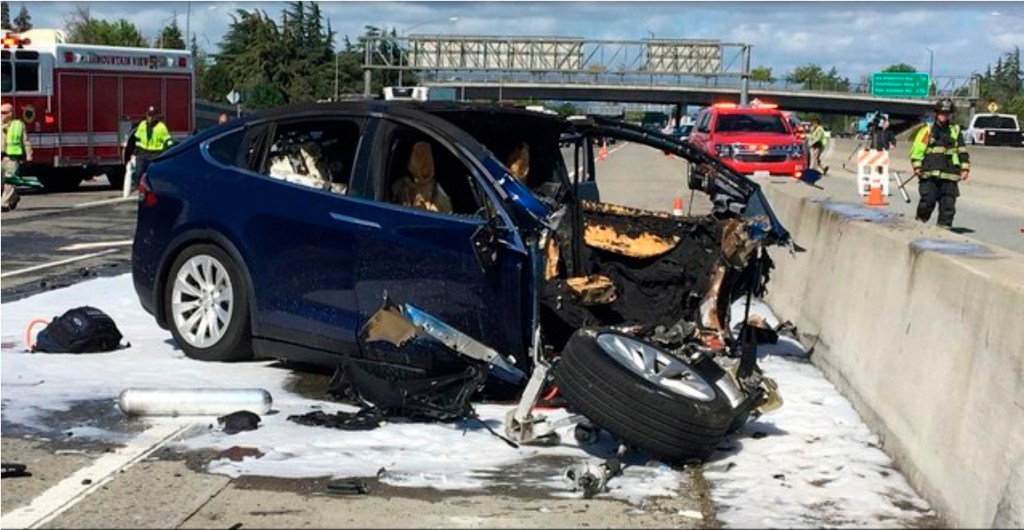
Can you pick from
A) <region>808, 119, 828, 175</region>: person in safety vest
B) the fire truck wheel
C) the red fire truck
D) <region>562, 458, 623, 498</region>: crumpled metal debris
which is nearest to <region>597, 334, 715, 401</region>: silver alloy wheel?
<region>562, 458, 623, 498</region>: crumpled metal debris

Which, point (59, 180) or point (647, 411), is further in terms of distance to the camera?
point (59, 180)

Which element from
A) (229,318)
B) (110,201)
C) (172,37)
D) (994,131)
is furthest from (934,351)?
(172,37)

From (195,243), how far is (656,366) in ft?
11.2

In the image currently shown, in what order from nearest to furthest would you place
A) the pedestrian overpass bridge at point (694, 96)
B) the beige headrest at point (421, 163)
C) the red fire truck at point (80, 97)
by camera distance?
the beige headrest at point (421, 163)
the red fire truck at point (80, 97)
the pedestrian overpass bridge at point (694, 96)

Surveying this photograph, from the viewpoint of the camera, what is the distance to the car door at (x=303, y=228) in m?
7.61

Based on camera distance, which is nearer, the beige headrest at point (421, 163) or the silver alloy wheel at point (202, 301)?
the beige headrest at point (421, 163)

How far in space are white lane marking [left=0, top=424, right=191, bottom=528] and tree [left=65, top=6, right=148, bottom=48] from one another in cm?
6571

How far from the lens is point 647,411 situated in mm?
5984

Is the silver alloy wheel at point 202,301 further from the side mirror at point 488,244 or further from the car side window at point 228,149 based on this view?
the side mirror at point 488,244

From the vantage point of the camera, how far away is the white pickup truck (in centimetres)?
5078

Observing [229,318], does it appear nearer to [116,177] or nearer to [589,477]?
[589,477]

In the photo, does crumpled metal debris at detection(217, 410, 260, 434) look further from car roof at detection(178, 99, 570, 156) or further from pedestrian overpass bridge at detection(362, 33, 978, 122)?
pedestrian overpass bridge at detection(362, 33, 978, 122)

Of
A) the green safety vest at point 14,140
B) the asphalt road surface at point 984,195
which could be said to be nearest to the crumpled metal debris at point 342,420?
the asphalt road surface at point 984,195

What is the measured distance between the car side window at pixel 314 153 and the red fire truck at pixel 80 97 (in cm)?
2072
